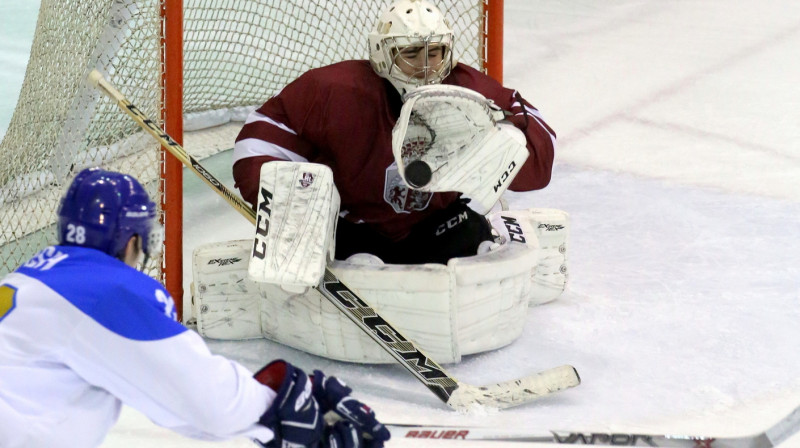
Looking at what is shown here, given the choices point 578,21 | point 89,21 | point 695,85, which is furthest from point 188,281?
point 578,21

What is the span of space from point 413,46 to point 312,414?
4.01 feet

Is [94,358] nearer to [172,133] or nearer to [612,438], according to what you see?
[612,438]

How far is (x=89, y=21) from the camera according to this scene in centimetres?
302

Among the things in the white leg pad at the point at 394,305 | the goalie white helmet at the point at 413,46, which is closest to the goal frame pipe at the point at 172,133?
the white leg pad at the point at 394,305

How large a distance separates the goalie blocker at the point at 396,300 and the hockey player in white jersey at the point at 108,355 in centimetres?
96

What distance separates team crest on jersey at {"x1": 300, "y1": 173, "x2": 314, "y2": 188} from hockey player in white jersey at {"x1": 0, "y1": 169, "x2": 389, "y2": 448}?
3.08ft

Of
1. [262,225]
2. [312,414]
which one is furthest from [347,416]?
[262,225]

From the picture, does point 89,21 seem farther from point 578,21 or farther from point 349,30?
point 578,21

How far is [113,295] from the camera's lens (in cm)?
146

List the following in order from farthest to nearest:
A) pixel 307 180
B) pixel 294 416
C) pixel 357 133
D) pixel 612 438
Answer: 1. pixel 357 133
2. pixel 307 180
3. pixel 612 438
4. pixel 294 416

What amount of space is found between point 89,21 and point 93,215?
162 cm

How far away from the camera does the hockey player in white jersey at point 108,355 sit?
1.46 m

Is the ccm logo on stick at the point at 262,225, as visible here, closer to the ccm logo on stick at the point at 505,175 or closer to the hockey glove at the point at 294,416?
the ccm logo on stick at the point at 505,175

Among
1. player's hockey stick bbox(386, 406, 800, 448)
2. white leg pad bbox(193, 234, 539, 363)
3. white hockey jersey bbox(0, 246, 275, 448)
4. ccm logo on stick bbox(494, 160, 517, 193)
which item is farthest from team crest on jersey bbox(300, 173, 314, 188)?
white hockey jersey bbox(0, 246, 275, 448)
